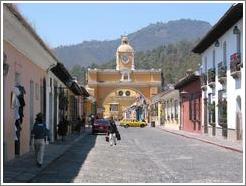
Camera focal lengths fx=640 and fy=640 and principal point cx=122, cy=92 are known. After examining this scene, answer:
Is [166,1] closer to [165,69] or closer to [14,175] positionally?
[14,175]

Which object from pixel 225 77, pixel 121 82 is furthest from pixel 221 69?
pixel 121 82

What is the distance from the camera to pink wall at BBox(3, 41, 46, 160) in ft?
53.1

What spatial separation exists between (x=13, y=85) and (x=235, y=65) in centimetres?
1442

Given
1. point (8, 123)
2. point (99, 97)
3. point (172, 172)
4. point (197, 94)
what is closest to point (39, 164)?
point (8, 123)

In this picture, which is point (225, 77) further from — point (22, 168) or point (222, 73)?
point (22, 168)

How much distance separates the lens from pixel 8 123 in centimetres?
1658

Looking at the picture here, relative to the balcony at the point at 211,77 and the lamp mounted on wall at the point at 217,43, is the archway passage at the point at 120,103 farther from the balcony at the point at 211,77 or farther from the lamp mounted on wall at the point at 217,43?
the lamp mounted on wall at the point at 217,43

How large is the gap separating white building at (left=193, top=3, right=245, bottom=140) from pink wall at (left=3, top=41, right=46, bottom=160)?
8609 millimetres

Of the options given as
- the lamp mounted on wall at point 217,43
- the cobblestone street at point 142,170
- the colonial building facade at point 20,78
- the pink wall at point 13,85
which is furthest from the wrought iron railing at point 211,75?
the cobblestone street at point 142,170

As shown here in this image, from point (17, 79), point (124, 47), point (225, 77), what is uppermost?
point (124, 47)

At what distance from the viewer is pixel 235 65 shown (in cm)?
2927

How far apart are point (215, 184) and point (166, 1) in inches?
151

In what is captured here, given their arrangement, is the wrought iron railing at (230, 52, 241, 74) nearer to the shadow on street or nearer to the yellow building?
the shadow on street

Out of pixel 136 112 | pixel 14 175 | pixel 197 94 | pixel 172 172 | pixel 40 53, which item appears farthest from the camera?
pixel 136 112
